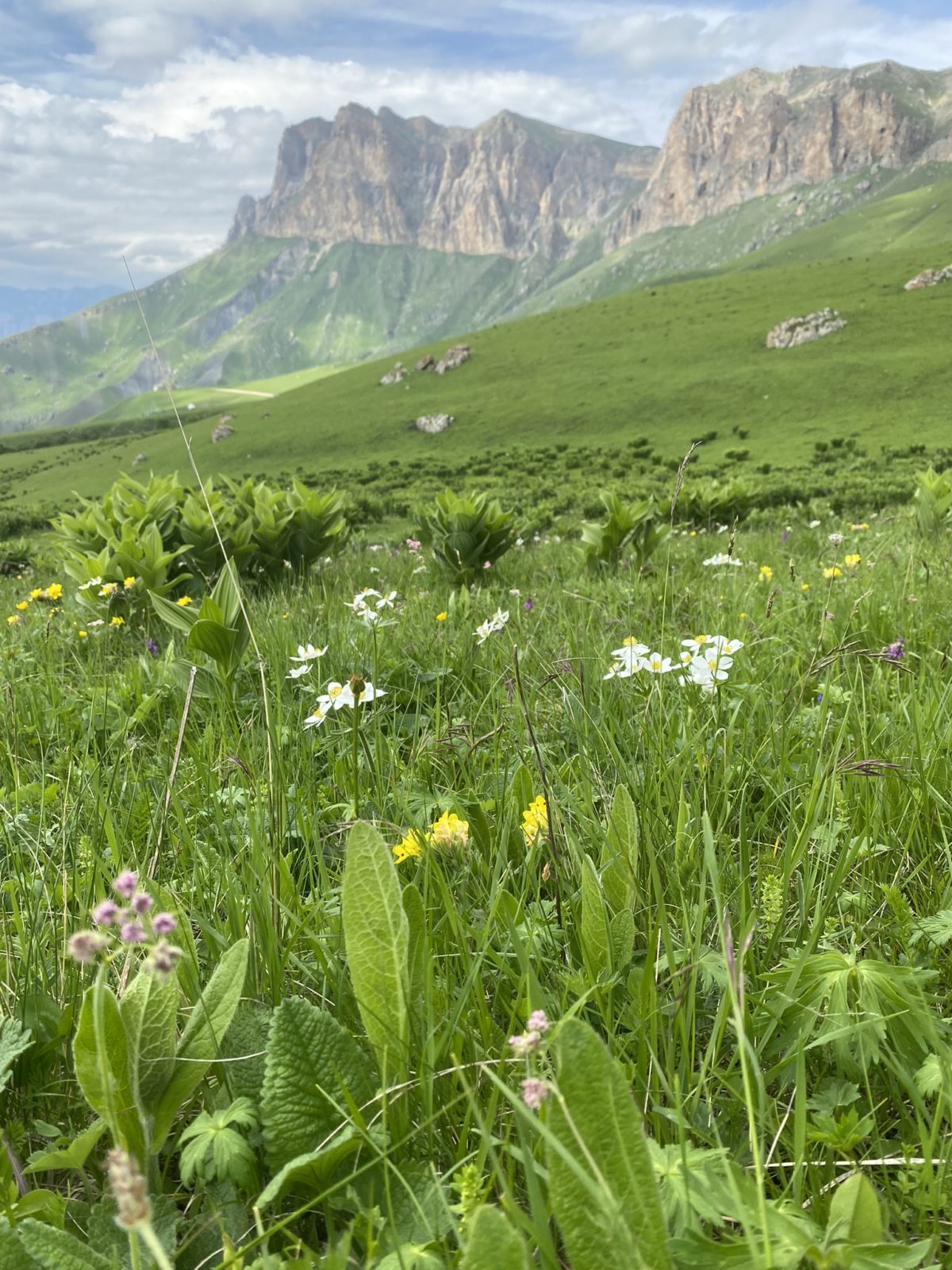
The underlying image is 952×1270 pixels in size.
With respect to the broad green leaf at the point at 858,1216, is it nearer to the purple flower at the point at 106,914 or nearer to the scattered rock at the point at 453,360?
the purple flower at the point at 106,914

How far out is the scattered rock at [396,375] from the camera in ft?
283

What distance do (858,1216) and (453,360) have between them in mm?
88288

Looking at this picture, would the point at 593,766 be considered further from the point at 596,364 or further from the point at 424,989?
the point at 596,364

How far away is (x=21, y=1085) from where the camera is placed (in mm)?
1256

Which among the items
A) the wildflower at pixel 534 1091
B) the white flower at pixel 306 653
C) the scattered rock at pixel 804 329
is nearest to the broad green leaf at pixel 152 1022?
the wildflower at pixel 534 1091

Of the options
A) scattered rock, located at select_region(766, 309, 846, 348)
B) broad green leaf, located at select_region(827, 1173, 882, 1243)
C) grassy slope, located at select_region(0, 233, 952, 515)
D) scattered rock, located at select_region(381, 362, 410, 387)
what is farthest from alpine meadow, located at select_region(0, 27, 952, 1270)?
scattered rock, located at select_region(381, 362, 410, 387)

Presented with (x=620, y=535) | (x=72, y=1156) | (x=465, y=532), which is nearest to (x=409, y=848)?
(x=72, y=1156)

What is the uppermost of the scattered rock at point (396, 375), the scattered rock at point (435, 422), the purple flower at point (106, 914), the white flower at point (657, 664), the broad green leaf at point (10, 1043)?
the scattered rock at point (396, 375)

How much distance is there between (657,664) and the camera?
2488 mm

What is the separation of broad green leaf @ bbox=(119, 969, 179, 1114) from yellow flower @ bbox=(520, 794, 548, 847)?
0.79 meters

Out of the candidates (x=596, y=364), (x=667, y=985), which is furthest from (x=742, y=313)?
(x=667, y=985)

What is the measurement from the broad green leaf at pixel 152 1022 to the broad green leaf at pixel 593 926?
Result: 2.17ft

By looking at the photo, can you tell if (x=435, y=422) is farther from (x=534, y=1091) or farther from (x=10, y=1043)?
(x=534, y=1091)

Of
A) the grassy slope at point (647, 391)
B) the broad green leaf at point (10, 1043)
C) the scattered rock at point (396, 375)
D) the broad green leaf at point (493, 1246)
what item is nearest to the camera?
the broad green leaf at point (493, 1246)
